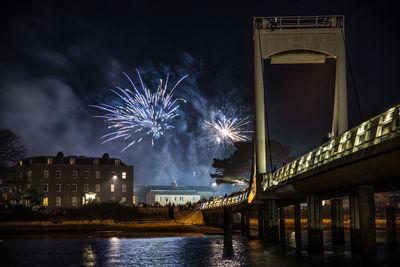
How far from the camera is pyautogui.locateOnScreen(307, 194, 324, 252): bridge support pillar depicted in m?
34.3

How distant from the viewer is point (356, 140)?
2191cm

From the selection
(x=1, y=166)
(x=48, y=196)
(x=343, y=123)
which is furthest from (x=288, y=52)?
(x=48, y=196)

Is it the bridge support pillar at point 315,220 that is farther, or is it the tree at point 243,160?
the tree at point 243,160

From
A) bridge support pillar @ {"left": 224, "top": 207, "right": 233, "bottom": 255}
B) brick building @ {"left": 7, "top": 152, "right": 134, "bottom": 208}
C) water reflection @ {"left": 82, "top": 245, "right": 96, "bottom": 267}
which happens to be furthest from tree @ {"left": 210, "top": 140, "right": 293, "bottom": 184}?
water reflection @ {"left": 82, "top": 245, "right": 96, "bottom": 267}

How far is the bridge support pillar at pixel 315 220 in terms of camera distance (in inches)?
1352

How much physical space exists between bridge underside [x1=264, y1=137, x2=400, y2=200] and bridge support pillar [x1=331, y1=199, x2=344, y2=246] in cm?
1025

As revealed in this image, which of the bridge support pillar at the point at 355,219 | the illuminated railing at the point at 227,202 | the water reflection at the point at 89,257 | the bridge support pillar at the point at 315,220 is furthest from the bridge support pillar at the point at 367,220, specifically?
the illuminated railing at the point at 227,202

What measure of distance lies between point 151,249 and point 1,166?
1144 inches

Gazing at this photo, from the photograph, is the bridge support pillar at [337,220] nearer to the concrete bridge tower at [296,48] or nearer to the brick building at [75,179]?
the concrete bridge tower at [296,48]

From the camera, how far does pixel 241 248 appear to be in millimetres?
42281

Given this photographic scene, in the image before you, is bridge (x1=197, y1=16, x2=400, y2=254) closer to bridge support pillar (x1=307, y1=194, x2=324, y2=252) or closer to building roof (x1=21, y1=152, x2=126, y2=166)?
bridge support pillar (x1=307, y1=194, x2=324, y2=252)

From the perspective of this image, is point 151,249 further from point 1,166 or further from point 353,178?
point 1,166

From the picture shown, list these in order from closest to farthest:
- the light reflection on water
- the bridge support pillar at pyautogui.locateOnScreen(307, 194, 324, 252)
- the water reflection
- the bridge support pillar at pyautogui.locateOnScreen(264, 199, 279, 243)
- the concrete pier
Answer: the concrete pier → the light reflection on water → the water reflection → the bridge support pillar at pyautogui.locateOnScreen(307, 194, 324, 252) → the bridge support pillar at pyautogui.locateOnScreen(264, 199, 279, 243)

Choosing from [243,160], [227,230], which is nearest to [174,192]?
[243,160]
